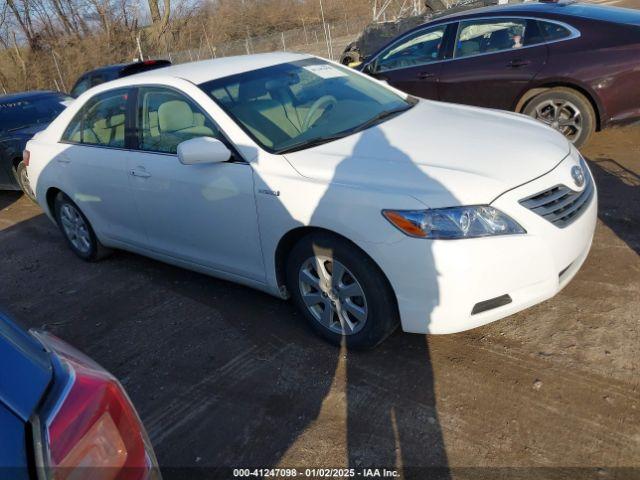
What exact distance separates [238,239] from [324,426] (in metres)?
1.31

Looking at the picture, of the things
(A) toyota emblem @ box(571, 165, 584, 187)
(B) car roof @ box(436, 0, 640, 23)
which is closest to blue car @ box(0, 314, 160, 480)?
(A) toyota emblem @ box(571, 165, 584, 187)

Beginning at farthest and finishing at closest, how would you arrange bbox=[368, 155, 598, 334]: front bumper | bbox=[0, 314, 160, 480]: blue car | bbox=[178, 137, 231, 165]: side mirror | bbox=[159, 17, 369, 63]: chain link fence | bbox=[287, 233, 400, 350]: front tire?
1. bbox=[159, 17, 369, 63]: chain link fence
2. bbox=[178, 137, 231, 165]: side mirror
3. bbox=[287, 233, 400, 350]: front tire
4. bbox=[368, 155, 598, 334]: front bumper
5. bbox=[0, 314, 160, 480]: blue car

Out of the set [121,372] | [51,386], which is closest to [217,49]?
[121,372]

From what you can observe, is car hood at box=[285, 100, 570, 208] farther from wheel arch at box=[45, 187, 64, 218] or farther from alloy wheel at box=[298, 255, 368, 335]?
wheel arch at box=[45, 187, 64, 218]

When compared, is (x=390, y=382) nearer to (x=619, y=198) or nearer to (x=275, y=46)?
(x=619, y=198)

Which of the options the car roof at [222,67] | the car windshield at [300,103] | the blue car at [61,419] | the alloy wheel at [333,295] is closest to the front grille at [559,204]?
the alloy wheel at [333,295]

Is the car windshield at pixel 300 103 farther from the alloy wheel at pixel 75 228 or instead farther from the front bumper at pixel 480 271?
the alloy wheel at pixel 75 228

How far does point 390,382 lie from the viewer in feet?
9.68

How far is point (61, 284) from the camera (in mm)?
4922

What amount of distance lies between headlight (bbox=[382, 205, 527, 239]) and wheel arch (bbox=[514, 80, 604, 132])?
12.2 ft

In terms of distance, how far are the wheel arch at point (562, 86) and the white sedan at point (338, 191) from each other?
7.74 ft

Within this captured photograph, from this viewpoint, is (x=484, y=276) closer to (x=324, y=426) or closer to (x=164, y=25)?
(x=324, y=426)

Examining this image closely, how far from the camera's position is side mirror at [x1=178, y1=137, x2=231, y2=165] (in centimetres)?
325

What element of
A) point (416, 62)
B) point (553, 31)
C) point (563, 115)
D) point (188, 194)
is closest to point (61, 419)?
point (188, 194)
